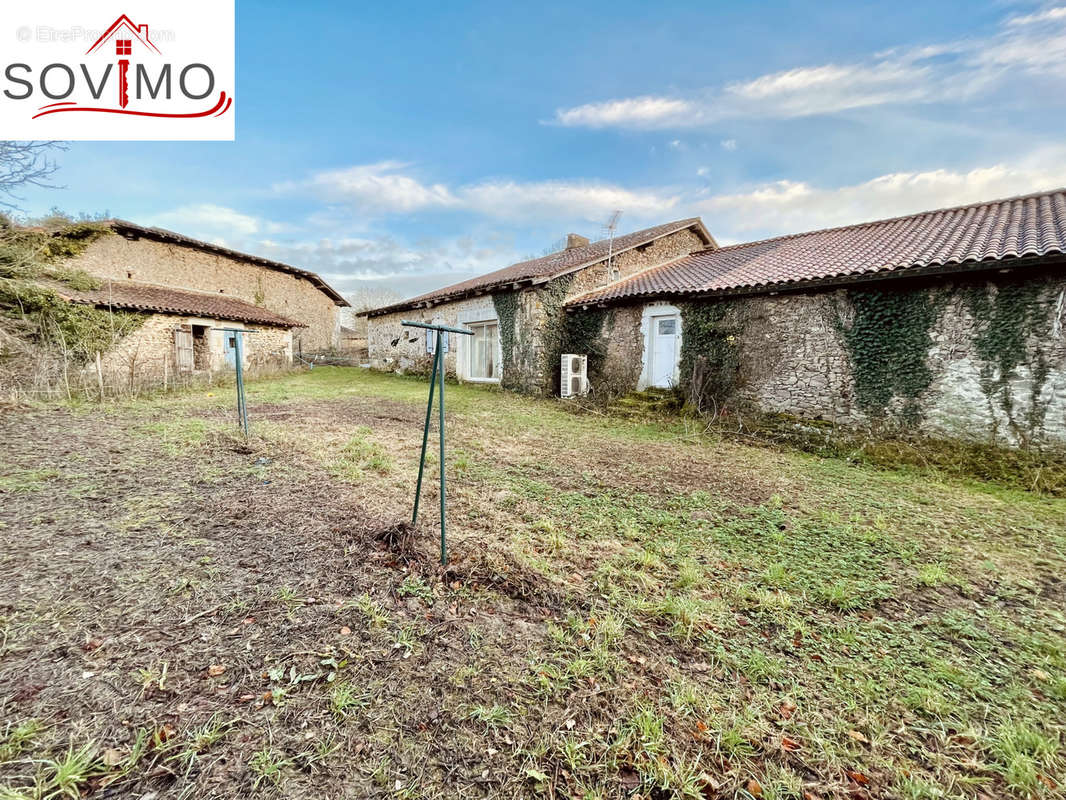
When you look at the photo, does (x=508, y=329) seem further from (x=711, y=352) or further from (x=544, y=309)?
(x=711, y=352)

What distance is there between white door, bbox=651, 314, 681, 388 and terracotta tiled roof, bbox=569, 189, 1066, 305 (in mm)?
746

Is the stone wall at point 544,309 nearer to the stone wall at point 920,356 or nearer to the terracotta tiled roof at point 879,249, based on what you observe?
the terracotta tiled roof at point 879,249

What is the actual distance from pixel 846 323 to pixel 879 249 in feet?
7.00

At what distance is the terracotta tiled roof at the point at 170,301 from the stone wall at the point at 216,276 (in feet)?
1.54

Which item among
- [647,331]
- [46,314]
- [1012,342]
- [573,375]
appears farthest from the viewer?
[573,375]

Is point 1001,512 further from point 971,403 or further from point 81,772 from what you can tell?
point 81,772

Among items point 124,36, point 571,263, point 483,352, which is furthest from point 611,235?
point 124,36

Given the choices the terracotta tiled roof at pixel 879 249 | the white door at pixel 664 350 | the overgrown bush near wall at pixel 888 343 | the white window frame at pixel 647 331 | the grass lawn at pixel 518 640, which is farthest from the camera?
the white window frame at pixel 647 331

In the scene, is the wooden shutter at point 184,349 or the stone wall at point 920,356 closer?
the stone wall at point 920,356

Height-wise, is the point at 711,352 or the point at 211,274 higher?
the point at 211,274

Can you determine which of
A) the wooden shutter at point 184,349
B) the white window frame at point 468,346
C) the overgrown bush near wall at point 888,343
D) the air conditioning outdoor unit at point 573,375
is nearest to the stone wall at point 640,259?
the air conditioning outdoor unit at point 573,375

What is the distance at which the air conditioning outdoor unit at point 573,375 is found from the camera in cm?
1104

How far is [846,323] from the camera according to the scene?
22.9 ft

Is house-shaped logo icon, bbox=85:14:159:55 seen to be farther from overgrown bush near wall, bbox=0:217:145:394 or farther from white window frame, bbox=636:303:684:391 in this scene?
white window frame, bbox=636:303:684:391
